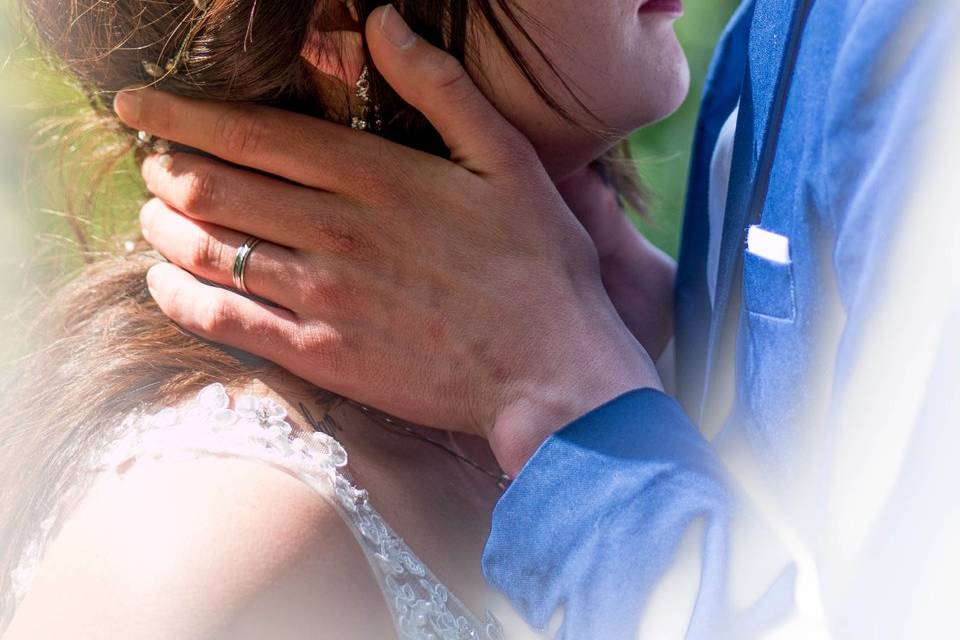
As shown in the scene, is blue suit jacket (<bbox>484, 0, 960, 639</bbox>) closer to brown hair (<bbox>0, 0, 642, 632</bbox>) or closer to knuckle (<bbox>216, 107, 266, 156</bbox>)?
brown hair (<bbox>0, 0, 642, 632</bbox>)

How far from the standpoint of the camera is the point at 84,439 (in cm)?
124

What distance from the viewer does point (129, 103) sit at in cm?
132

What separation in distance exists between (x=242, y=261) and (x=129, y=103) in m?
0.29

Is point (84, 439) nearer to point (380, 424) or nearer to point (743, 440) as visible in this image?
point (380, 424)

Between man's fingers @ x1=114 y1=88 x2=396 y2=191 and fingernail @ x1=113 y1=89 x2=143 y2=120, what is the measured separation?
33 millimetres

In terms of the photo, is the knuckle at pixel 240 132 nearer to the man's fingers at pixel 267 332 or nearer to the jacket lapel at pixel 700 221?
the man's fingers at pixel 267 332

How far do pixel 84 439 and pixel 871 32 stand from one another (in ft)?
3.39

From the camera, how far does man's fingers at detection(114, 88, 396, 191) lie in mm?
1253

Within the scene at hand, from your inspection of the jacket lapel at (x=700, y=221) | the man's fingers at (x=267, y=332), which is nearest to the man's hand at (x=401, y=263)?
the man's fingers at (x=267, y=332)

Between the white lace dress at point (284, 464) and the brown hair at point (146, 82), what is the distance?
0.05 meters

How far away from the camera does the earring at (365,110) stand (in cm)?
131

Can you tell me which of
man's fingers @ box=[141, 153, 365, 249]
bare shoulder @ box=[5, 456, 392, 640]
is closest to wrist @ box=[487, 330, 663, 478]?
bare shoulder @ box=[5, 456, 392, 640]

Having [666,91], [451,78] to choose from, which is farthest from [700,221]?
[451,78]

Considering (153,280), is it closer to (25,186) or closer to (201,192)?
(201,192)
